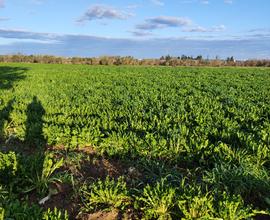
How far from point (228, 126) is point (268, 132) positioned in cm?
101

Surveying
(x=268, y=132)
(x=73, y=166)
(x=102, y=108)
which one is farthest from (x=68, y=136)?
(x=268, y=132)

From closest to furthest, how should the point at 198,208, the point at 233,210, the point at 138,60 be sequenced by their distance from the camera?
the point at 233,210 < the point at 198,208 < the point at 138,60

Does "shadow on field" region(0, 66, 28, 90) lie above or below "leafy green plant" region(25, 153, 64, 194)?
below

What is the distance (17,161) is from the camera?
6.05m

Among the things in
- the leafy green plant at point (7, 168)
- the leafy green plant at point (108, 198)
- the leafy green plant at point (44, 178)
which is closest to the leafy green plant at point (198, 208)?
the leafy green plant at point (108, 198)

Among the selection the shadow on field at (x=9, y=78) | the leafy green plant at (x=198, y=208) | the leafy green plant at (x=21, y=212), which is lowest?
the shadow on field at (x=9, y=78)

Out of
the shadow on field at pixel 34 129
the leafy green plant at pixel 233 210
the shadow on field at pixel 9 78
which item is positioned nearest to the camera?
the leafy green plant at pixel 233 210

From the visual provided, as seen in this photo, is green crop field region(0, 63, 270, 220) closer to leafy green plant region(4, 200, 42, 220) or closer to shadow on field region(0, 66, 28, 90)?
leafy green plant region(4, 200, 42, 220)

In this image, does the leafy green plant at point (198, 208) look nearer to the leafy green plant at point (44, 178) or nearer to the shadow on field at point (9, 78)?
the leafy green plant at point (44, 178)

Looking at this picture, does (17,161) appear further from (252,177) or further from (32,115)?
(32,115)

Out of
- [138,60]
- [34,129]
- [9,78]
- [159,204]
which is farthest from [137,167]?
[138,60]

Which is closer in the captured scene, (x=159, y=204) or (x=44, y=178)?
(x=159, y=204)

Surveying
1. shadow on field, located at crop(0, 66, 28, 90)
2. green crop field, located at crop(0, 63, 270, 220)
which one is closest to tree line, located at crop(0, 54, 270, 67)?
shadow on field, located at crop(0, 66, 28, 90)

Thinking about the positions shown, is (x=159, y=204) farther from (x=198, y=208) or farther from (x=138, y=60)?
(x=138, y=60)
